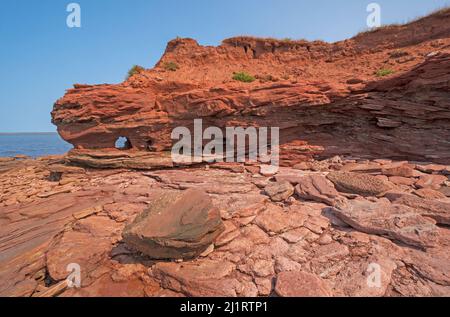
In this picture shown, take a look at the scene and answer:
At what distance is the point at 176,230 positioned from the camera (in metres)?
3.68

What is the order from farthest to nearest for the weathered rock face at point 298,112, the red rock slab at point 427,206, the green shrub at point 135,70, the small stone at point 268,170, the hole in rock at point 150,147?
the green shrub at point 135,70 < the hole in rock at point 150,147 < the small stone at point 268,170 < the weathered rock face at point 298,112 < the red rock slab at point 427,206

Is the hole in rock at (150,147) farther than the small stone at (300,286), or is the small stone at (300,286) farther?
the hole in rock at (150,147)

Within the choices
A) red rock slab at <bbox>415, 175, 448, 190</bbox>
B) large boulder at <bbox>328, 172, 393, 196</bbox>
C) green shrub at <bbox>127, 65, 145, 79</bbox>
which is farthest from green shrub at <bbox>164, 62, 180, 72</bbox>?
red rock slab at <bbox>415, 175, 448, 190</bbox>

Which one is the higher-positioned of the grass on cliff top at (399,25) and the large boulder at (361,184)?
the grass on cliff top at (399,25)

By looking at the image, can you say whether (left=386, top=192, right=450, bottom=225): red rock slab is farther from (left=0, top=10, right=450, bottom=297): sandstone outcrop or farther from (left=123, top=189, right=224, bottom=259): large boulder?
(left=123, top=189, right=224, bottom=259): large boulder

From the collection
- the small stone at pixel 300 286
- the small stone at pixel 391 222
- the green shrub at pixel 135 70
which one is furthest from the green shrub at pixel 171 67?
the small stone at pixel 300 286

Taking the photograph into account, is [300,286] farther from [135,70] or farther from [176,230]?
[135,70]

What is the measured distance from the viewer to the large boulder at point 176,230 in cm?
359

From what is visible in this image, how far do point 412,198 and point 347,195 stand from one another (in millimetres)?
1290

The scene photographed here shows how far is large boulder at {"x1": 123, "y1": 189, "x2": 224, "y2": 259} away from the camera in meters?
3.59

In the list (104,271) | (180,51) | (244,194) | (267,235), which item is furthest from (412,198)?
(180,51)

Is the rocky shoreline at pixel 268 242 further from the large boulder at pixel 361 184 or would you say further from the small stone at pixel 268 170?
the small stone at pixel 268 170
